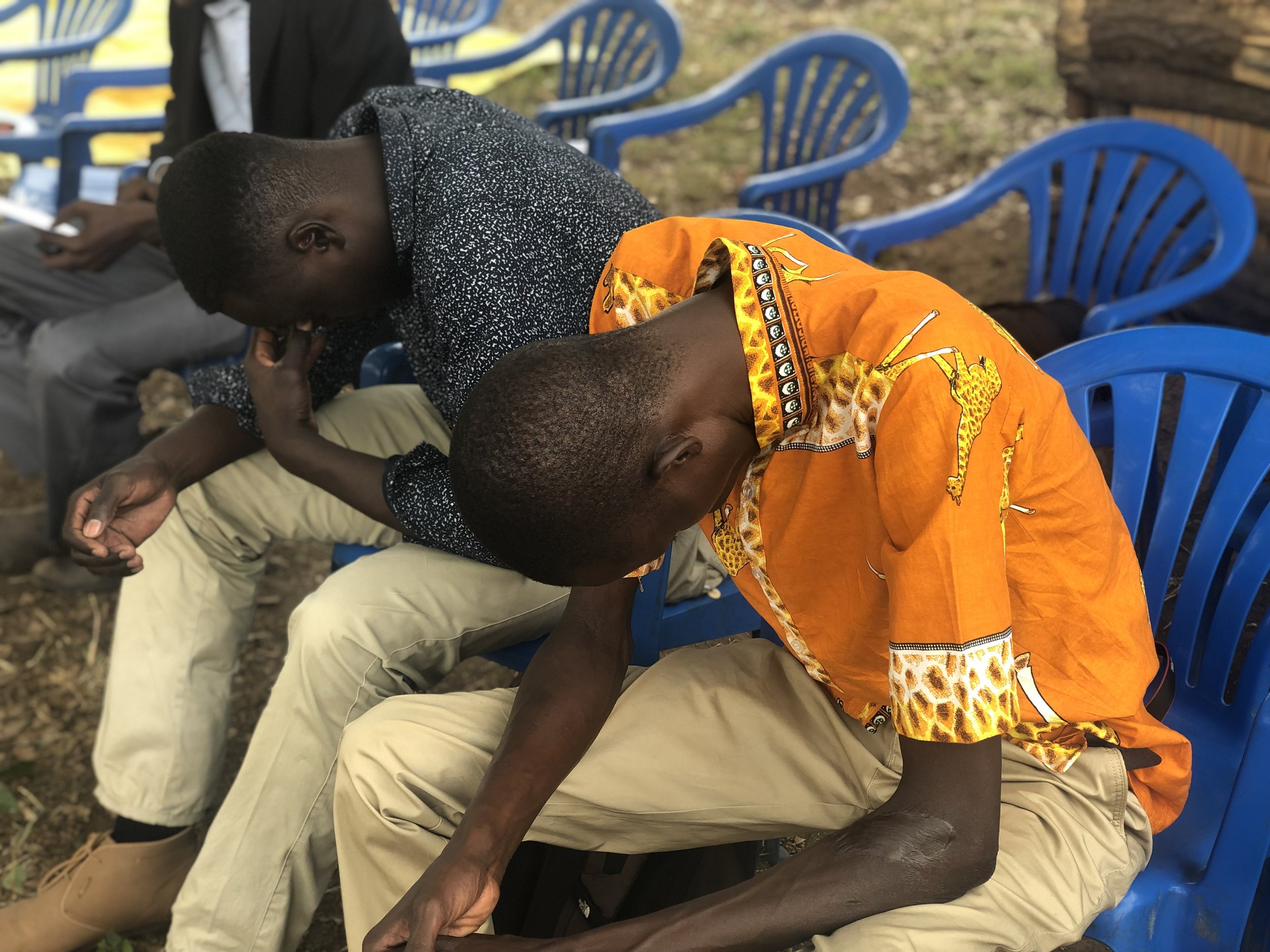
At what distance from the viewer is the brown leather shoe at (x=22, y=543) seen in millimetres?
3043

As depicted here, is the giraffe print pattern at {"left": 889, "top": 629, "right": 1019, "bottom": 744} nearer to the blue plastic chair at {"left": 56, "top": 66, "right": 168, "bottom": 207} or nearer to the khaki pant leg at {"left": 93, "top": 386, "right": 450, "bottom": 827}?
the khaki pant leg at {"left": 93, "top": 386, "right": 450, "bottom": 827}

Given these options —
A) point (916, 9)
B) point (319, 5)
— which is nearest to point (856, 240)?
point (319, 5)

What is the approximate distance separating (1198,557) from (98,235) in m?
2.43

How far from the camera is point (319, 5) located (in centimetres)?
266

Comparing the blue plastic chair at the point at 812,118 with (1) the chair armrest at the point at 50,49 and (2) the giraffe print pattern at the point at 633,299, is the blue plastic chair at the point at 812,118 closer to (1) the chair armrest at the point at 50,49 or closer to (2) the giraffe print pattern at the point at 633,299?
(2) the giraffe print pattern at the point at 633,299

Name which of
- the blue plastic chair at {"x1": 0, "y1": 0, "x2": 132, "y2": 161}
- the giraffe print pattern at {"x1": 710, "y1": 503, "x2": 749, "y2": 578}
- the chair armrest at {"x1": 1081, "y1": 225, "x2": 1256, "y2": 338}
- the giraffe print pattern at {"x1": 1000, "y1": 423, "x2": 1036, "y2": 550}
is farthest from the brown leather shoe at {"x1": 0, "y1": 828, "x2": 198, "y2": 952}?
the blue plastic chair at {"x1": 0, "y1": 0, "x2": 132, "y2": 161}

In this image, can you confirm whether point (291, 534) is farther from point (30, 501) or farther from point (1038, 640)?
point (30, 501)

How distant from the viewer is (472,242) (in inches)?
70.4

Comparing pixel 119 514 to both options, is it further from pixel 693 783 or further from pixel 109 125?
pixel 109 125

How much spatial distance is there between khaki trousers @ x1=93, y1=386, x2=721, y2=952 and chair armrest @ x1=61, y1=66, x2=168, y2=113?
83.6 inches

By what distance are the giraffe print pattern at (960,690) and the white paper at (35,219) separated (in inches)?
92.3

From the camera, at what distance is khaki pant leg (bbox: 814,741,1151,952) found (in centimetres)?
126

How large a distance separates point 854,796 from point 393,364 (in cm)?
135

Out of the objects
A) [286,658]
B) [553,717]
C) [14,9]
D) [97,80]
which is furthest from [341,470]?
[14,9]
